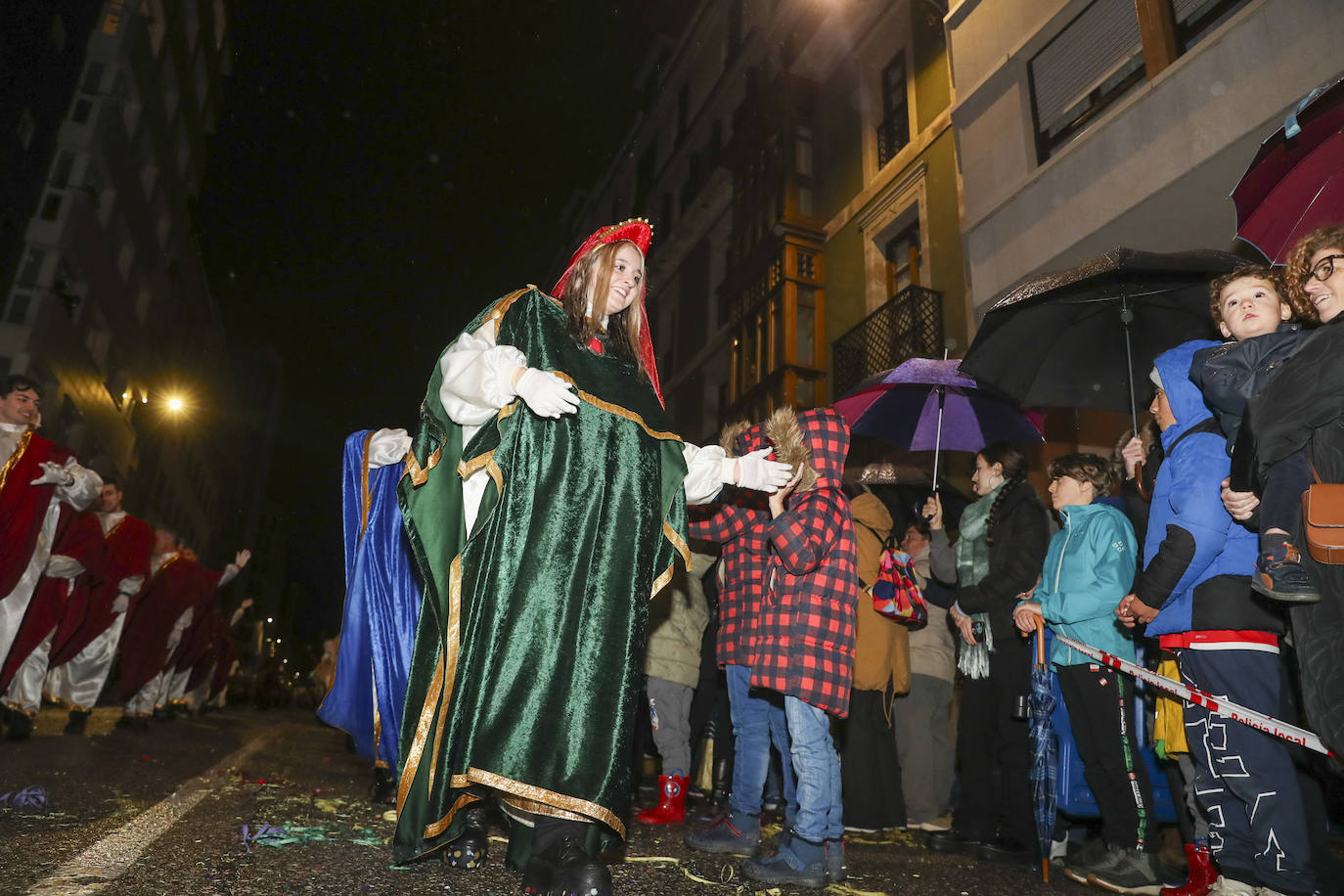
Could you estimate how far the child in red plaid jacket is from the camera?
3.48 metres

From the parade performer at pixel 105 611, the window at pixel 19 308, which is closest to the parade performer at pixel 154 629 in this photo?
the parade performer at pixel 105 611

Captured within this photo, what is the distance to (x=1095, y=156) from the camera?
8961mm

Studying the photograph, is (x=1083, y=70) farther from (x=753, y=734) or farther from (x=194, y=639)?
(x=194, y=639)

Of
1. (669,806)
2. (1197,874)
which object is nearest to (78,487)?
(669,806)

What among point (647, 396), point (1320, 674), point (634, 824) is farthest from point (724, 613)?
point (1320, 674)

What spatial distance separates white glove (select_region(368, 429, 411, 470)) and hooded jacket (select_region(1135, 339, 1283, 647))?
3.67 m

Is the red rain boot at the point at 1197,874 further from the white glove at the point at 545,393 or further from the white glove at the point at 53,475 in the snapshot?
the white glove at the point at 53,475

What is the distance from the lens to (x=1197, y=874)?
354 cm

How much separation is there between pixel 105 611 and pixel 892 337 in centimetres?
1066

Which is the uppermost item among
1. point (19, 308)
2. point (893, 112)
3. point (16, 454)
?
point (893, 112)

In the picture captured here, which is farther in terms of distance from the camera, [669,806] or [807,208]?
[807,208]

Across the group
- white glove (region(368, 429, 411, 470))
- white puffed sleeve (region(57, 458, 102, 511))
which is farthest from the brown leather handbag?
white puffed sleeve (region(57, 458, 102, 511))

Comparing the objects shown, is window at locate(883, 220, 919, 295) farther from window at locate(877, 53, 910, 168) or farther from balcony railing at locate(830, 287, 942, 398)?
window at locate(877, 53, 910, 168)

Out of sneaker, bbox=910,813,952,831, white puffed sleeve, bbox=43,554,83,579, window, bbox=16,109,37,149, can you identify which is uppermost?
window, bbox=16,109,37,149
